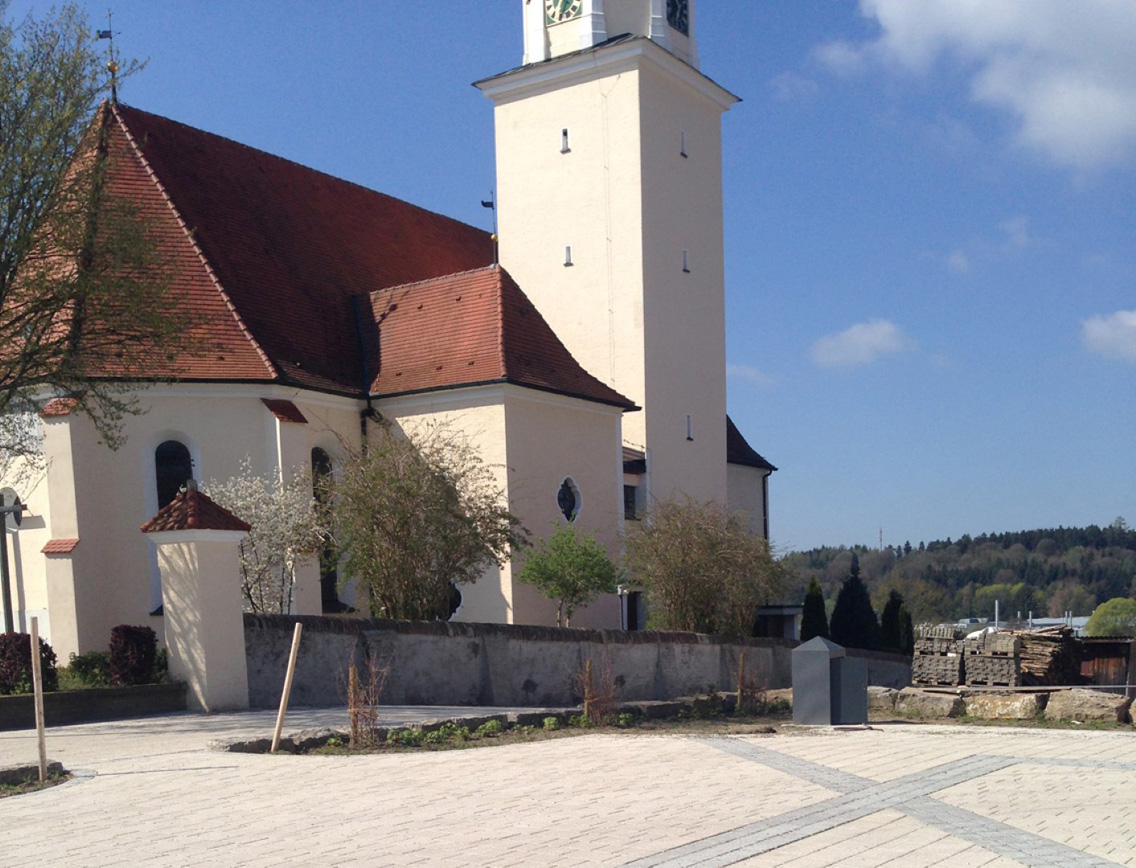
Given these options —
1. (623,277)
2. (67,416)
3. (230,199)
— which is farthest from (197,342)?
(623,277)

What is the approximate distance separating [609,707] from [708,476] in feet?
61.0

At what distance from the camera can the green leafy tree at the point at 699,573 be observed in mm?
23406

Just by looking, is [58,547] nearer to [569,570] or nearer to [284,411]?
[284,411]

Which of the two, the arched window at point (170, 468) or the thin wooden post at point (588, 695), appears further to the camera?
the arched window at point (170, 468)

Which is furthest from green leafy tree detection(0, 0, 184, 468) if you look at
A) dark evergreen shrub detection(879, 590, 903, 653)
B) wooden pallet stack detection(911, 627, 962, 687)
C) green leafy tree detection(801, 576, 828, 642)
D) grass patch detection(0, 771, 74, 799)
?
dark evergreen shrub detection(879, 590, 903, 653)

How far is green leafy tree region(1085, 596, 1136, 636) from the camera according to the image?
94.8 metres

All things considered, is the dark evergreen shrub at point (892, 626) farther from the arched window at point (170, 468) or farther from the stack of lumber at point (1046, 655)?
the arched window at point (170, 468)

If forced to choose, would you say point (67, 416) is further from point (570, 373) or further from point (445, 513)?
point (570, 373)

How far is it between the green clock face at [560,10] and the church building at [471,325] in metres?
0.06

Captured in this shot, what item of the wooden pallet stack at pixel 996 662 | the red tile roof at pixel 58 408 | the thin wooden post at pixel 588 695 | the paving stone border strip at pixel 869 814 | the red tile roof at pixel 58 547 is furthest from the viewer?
the wooden pallet stack at pixel 996 662

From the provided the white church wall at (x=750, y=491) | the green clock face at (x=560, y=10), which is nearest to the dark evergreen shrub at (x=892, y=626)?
the white church wall at (x=750, y=491)

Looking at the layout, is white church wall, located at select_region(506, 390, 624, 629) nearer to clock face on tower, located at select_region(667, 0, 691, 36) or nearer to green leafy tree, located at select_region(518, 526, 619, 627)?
green leafy tree, located at select_region(518, 526, 619, 627)

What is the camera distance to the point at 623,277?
98.9ft

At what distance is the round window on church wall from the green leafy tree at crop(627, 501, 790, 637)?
2.81 meters
